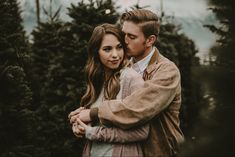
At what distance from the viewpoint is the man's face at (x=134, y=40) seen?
4.04 metres

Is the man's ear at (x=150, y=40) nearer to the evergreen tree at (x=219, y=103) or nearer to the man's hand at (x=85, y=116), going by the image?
the man's hand at (x=85, y=116)

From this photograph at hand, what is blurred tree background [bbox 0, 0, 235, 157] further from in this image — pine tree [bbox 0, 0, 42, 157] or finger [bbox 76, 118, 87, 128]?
finger [bbox 76, 118, 87, 128]

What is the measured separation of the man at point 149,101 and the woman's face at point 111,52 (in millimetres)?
148

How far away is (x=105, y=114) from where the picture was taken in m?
3.73

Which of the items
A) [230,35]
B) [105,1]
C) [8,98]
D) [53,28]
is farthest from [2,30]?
[53,28]

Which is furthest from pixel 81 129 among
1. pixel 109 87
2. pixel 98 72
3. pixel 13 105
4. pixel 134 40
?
pixel 13 105

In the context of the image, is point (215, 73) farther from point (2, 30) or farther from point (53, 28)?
point (53, 28)

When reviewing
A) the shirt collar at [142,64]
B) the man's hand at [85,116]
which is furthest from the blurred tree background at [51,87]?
the man's hand at [85,116]

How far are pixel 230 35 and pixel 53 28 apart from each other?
563 inches

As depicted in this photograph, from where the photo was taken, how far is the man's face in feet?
13.2

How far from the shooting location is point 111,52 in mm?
4270

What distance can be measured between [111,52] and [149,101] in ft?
2.60

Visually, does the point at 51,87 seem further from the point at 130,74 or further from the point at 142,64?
the point at 130,74

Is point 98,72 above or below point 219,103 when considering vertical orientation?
below
